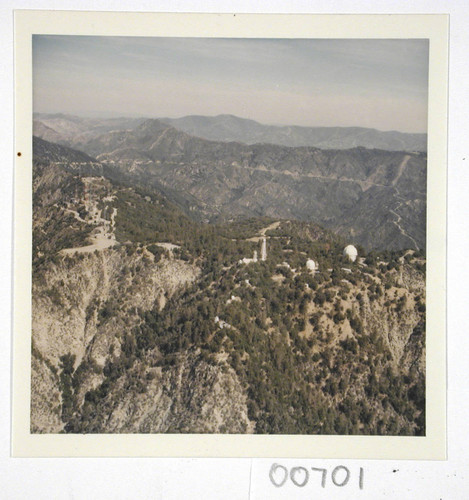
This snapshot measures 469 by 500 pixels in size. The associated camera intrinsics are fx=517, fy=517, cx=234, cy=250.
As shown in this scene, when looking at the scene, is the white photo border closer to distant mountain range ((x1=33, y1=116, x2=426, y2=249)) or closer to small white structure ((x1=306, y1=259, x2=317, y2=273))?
distant mountain range ((x1=33, y1=116, x2=426, y2=249))

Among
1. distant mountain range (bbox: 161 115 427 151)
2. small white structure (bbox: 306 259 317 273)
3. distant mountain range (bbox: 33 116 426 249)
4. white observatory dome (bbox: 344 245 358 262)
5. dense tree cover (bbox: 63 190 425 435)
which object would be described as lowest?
dense tree cover (bbox: 63 190 425 435)

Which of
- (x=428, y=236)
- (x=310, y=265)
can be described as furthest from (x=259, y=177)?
(x=428, y=236)

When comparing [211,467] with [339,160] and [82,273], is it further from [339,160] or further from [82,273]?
[339,160]

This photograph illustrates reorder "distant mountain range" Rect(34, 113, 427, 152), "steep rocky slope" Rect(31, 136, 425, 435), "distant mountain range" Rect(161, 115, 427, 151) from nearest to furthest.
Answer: "steep rocky slope" Rect(31, 136, 425, 435) → "distant mountain range" Rect(34, 113, 427, 152) → "distant mountain range" Rect(161, 115, 427, 151)

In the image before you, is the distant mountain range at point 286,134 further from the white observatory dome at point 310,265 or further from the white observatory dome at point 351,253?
the white observatory dome at point 310,265

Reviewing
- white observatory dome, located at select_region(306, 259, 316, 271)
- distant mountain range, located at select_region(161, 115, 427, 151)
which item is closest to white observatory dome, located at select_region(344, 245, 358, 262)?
white observatory dome, located at select_region(306, 259, 316, 271)

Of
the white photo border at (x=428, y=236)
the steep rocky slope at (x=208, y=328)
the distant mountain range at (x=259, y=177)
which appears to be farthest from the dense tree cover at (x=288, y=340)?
the distant mountain range at (x=259, y=177)

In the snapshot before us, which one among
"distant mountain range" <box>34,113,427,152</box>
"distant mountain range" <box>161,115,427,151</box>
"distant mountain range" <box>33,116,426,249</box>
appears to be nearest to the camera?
"distant mountain range" <box>34,113,427,152</box>
